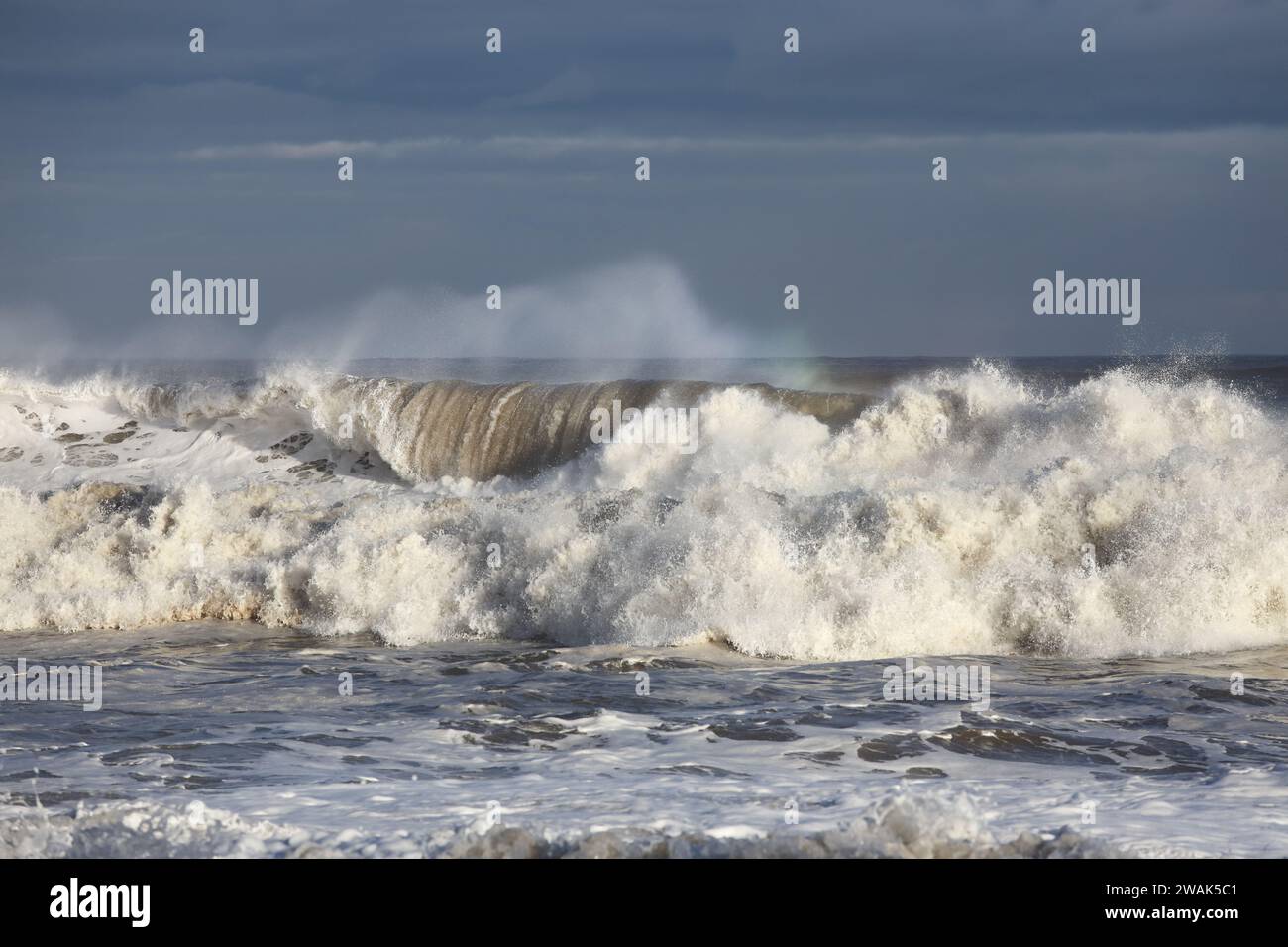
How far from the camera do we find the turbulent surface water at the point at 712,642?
6.00 meters

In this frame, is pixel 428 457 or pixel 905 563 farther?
pixel 428 457

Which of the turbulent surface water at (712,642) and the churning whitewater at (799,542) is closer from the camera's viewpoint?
the turbulent surface water at (712,642)

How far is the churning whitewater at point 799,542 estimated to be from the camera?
A: 1091 cm

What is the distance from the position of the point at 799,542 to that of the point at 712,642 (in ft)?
4.93

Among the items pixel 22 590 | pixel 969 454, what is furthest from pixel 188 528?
pixel 969 454

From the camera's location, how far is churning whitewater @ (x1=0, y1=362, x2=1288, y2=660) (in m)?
10.9

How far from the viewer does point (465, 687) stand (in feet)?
31.8

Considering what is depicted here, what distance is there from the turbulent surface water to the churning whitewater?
0.12 feet

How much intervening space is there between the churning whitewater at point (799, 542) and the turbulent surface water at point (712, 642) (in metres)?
0.04

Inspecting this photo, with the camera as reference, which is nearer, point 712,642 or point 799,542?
point 712,642

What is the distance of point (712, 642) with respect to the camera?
10.8 metres

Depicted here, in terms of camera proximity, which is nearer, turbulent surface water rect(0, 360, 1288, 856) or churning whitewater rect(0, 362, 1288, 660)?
turbulent surface water rect(0, 360, 1288, 856)
